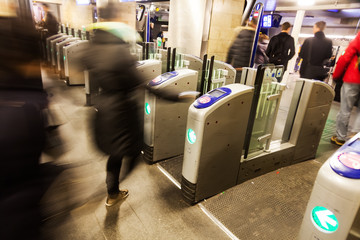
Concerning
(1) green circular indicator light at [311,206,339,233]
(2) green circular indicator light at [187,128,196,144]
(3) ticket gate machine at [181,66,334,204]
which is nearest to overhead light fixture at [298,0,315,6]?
(3) ticket gate machine at [181,66,334,204]

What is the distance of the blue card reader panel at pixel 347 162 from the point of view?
1196mm

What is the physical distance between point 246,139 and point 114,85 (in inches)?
59.4

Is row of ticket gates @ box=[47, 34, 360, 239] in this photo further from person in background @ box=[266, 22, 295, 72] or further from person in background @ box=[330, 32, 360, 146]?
person in background @ box=[266, 22, 295, 72]

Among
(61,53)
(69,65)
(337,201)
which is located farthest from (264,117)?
(61,53)

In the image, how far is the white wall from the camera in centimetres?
462

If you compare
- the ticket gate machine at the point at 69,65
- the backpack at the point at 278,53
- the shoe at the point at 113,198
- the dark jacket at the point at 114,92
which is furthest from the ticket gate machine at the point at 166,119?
the ticket gate machine at the point at 69,65

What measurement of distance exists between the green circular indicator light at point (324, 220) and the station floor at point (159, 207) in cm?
76

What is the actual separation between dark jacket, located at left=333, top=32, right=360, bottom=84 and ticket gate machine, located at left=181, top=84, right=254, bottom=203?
212cm

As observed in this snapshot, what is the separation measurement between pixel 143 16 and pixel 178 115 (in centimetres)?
687

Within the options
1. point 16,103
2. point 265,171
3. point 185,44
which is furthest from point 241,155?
point 185,44

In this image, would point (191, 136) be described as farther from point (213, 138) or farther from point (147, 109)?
point (147, 109)

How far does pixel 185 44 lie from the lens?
4.89m

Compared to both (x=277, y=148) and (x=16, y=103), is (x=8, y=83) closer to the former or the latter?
(x=16, y=103)

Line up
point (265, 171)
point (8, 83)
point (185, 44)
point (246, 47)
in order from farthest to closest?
point (185, 44) < point (246, 47) < point (265, 171) < point (8, 83)
